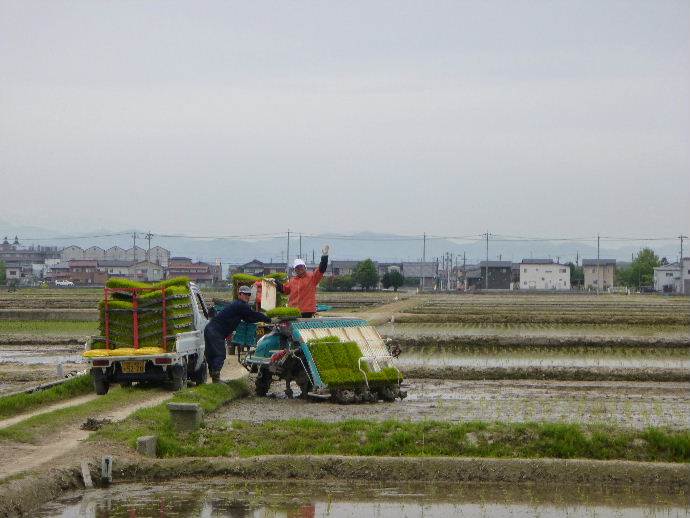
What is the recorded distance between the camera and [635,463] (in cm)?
1038

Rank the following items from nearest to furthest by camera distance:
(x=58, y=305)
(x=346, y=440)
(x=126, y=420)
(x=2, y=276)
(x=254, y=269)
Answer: (x=346, y=440) < (x=126, y=420) < (x=58, y=305) < (x=2, y=276) < (x=254, y=269)

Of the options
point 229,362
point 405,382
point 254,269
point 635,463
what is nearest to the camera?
point 635,463

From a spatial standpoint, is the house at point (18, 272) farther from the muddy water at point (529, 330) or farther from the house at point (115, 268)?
the muddy water at point (529, 330)

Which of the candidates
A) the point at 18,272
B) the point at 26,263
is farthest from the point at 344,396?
the point at 26,263

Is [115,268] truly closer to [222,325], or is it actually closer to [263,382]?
[263,382]

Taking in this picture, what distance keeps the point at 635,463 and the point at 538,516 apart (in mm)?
1700

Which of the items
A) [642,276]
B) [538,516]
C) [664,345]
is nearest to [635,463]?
[538,516]

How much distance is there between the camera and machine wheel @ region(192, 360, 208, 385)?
1769cm

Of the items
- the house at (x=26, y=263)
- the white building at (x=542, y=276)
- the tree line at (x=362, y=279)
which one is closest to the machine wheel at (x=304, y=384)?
the tree line at (x=362, y=279)

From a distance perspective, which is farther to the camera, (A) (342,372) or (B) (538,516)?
(A) (342,372)

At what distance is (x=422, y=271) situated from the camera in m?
159

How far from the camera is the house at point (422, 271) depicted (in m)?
161

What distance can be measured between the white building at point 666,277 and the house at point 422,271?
36.3 meters

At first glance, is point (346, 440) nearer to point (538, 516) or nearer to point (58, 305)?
point (538, 516)
